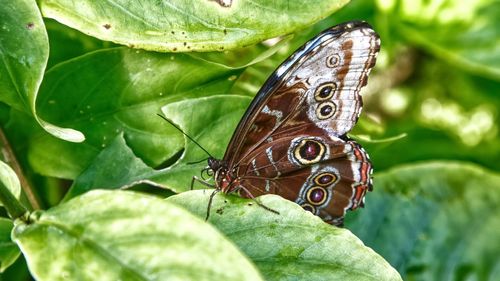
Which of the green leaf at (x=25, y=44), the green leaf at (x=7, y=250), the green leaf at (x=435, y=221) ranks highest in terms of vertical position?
the green leaf at (x=25, y=44)

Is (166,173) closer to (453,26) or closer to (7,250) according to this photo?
(7,250)

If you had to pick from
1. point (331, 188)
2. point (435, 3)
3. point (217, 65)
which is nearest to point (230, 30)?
point (217, 65)

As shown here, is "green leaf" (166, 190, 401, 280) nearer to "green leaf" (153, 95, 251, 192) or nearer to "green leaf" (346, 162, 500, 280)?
"green leaf" (153, 95, 251, 192)

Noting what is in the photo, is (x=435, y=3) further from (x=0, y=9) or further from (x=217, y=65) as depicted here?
(x=0, y=9)

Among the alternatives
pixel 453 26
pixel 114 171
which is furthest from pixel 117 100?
pixel 453 26

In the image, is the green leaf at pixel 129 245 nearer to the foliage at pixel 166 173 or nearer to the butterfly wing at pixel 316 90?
the foliage at pixel 166 173

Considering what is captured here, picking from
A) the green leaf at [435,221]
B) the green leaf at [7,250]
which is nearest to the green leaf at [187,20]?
the green leaf at [7,250]
